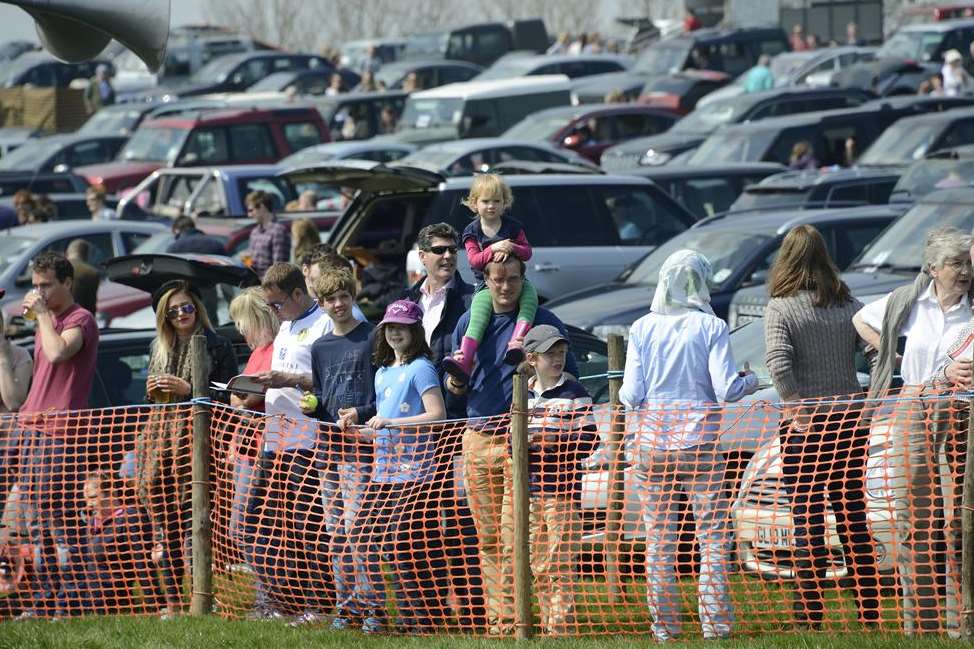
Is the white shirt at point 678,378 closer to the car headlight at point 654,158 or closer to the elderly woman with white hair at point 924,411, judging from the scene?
the elderly woman with white hair at point 924,411

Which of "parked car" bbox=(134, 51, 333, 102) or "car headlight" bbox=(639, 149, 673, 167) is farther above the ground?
"parked car" bbox=(134, 51, 333, 102)

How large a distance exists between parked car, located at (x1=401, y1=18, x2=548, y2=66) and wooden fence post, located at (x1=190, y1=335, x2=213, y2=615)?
3872 cm

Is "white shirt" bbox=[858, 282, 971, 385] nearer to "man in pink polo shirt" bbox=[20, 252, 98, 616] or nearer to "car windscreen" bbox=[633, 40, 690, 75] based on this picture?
"man in pink polo shirt" bbox=[20, 252, 98, 616]

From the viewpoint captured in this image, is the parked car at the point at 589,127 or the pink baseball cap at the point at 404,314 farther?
the parked car at the point at 589,127

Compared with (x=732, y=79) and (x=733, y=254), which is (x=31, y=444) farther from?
(x=732, y=79)

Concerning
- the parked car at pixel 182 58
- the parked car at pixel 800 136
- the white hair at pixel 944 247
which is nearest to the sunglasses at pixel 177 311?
the white hair at pixel 944 247

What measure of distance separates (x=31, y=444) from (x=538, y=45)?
39.8m

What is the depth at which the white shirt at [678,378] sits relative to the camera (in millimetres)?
7488

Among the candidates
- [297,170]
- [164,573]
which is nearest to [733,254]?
[297,170]

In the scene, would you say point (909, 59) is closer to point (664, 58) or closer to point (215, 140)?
point (664, 58)

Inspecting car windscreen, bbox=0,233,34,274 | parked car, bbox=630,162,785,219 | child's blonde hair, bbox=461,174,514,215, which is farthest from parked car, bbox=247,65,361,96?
child's blonde hair, bbox=461,174,514,215

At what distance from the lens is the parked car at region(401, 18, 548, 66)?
47.3 metres

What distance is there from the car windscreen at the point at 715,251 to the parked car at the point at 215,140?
1419cm

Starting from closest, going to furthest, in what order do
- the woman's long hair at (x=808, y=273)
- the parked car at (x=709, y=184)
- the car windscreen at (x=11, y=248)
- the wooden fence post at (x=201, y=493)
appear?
the woman's long hair at (x=808, y=273) < the wooden fence post at (x=201, y=493) < the car windscreen at (x=11, y=248) < the parked car at (x=709, y=184)
